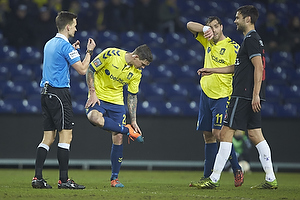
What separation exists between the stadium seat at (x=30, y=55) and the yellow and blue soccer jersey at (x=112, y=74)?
6951 millimetres

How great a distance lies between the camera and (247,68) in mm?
6332

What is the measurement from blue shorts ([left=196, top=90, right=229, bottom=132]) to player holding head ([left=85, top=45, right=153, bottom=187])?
3.32ft

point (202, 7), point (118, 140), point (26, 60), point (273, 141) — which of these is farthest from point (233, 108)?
point (202, 7)

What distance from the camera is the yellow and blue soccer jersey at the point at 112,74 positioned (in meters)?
6.88

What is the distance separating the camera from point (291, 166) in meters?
11.2

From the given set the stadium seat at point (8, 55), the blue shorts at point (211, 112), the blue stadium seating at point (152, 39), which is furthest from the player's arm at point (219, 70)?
the stadium seat at point (8, 55)

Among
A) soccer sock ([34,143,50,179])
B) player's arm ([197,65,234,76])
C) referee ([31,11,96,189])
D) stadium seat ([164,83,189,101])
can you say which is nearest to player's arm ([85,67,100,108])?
referee ([31,11,96,189])

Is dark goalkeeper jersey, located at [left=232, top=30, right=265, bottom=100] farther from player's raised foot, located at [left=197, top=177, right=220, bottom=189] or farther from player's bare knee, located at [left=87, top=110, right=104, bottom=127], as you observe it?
player's bare knee, located at [left=87, top=110, right=104, bottom=127]

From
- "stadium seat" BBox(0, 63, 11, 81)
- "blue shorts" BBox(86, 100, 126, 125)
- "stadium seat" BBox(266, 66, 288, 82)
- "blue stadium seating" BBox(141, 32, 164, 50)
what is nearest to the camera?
"blue shorts" BBox(86, 100, 126, 125)

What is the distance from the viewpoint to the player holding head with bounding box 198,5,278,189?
6.19m

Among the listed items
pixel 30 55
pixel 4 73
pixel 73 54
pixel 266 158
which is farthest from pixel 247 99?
pixel 30 55

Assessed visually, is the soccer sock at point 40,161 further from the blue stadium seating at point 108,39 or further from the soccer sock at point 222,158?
the blue stadium seating at point 108,39

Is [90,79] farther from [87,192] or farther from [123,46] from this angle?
[123,46]

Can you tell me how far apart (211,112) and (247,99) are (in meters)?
1.01
